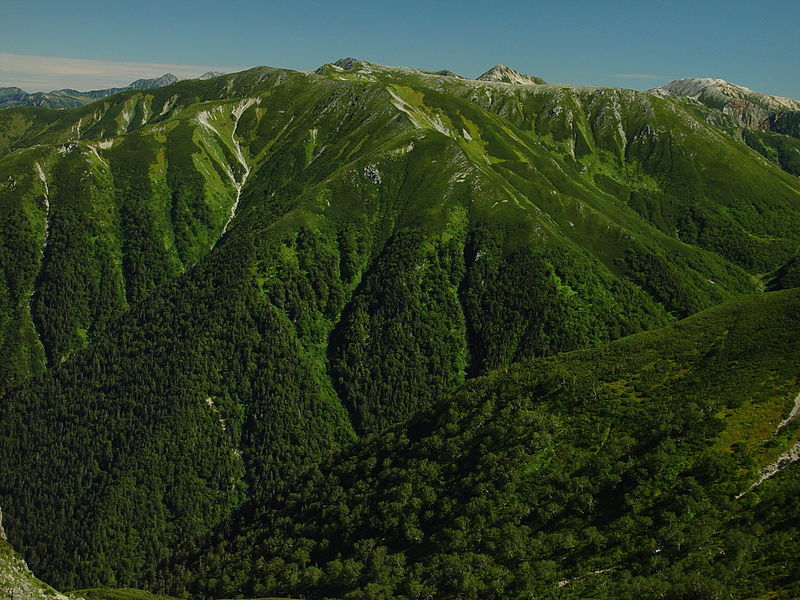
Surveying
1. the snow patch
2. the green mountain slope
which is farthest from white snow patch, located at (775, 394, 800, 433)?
the green mountain slope

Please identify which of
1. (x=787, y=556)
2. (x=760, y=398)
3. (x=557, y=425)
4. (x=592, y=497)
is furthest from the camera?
(x=557, y=425)

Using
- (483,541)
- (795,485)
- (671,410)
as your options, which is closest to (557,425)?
(671,410)

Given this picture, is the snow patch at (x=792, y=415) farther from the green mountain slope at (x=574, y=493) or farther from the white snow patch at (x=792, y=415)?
the green mountain slope at (x=574, y=493)

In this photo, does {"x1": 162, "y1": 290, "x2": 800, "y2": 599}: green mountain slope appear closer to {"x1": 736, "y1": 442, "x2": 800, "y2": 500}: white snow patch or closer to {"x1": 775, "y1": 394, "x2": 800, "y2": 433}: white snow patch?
{"x1": 775, "y1": 394, "x2": 800, "y2": 433}: white snow patch

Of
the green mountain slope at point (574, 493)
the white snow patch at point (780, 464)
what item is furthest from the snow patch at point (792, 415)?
the white snow patch at point (780, 464)

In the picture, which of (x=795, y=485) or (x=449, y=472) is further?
(x=449, y=472)

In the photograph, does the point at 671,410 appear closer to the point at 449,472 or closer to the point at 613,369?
the point at 613,369

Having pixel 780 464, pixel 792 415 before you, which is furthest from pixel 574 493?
pixel 792 415

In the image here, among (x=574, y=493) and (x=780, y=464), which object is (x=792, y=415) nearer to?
(x=780, y=464)

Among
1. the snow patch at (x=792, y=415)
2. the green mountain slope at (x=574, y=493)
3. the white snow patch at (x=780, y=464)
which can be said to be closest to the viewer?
the green mountain slope at (x=574, y=493)
